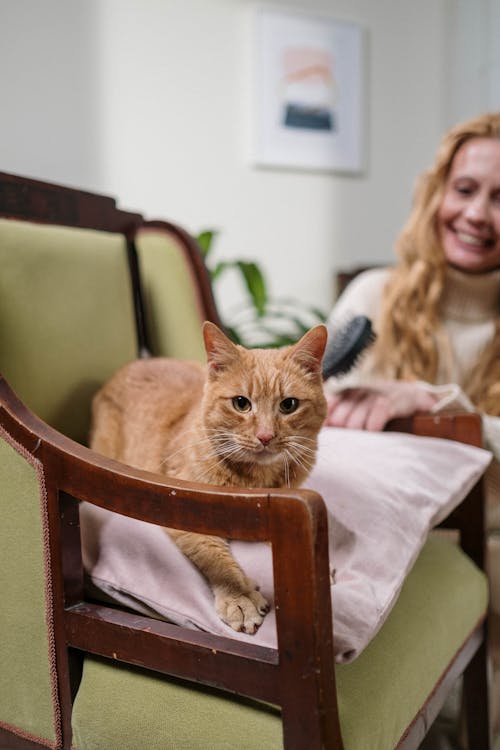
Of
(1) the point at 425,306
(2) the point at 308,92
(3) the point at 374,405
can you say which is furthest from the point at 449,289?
(2) the point at 308,92

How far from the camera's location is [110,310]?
1.34 meters

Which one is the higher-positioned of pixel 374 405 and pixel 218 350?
pixel 218 350

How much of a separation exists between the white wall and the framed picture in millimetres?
64

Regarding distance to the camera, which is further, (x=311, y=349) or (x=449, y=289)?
(x=449, y=289)

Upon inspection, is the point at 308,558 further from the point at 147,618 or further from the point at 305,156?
the point at 305,156

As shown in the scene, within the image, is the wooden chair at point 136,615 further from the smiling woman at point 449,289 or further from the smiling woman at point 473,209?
the smiling woman at point 473,209

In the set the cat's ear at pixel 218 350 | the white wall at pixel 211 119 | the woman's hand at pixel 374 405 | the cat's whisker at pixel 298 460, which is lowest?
the woman's hand at pixel 374 405

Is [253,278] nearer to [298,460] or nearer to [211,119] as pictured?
[211,119]

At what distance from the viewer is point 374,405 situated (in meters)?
1.30

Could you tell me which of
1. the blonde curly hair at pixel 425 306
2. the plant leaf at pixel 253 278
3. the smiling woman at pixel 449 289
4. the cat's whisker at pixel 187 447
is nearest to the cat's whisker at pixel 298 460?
the cat's whisker at pixel 187 447

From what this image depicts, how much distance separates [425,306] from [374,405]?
21.5 inches

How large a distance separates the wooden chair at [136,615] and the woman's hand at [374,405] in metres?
0.10

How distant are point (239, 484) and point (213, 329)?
221mm

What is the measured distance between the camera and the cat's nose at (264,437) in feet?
2.71
